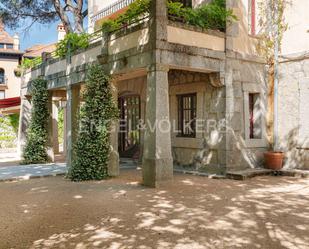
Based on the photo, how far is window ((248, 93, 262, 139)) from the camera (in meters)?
11.1

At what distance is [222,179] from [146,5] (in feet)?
16.6

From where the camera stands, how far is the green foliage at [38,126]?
13.9 metres

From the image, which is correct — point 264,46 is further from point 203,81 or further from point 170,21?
point 170,21

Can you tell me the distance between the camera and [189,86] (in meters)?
11.0

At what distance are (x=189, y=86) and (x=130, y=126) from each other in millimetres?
4084

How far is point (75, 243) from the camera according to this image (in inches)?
176

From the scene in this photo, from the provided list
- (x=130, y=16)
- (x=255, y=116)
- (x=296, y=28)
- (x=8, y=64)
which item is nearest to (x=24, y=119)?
(x=130, y=16)

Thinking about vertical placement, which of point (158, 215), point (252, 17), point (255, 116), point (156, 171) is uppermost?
point (252, 17)

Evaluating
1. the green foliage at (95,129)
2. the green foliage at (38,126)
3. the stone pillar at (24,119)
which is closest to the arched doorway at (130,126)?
the green foliage at (38,126)

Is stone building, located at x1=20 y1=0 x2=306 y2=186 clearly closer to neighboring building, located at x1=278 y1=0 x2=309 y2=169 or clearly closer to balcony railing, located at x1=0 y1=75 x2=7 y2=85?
neighboring building, located at x1=278 y1=0 x2=309 y2=169

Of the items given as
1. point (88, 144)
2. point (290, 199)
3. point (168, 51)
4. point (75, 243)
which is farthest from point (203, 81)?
point (75, 243)

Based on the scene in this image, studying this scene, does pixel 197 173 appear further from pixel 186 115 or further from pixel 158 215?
pixel 158 215

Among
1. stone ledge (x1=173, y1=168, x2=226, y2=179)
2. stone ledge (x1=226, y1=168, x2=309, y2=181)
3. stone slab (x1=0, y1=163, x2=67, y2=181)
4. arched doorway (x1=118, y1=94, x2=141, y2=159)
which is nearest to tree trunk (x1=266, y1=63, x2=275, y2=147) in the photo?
stone ledge (x1=226, y1=168, x2=309, y2=181)

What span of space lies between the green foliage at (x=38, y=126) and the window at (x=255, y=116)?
8.14m
